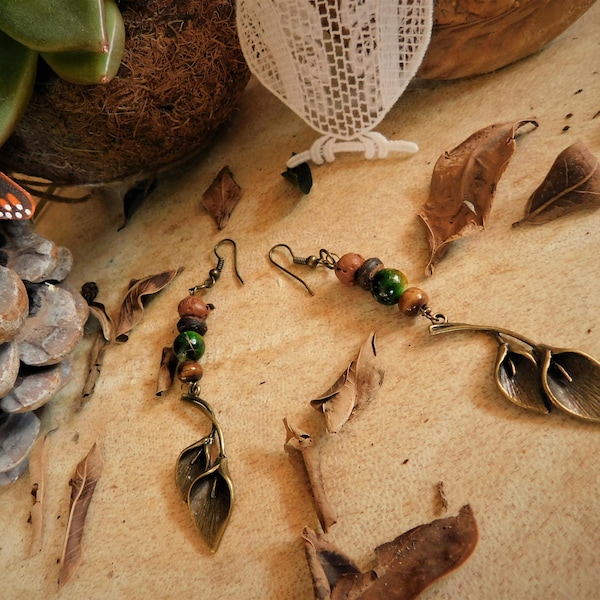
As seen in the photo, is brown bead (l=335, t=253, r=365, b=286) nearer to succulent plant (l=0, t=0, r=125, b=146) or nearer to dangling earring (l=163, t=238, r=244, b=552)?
dangling earring (l=163, t=238, r=244, b=552)

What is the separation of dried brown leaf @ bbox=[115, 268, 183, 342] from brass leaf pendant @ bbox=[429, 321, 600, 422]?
48cm

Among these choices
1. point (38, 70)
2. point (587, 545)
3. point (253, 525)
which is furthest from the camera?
point (38, 70)

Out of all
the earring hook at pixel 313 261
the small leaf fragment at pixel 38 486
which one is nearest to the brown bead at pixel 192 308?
the earring hook at pixel 313 261

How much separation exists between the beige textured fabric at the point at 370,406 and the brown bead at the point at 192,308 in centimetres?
3

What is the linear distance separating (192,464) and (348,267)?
309 mm

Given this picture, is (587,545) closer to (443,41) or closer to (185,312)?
(185,312)

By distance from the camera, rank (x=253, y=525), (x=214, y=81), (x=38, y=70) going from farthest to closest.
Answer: (x=214, y=81) → (x=38, y=70) → (x=253, y=525)

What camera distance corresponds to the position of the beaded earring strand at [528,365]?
590 mm

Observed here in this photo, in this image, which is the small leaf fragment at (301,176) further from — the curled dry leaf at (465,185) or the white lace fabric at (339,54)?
the curled dry leaf at (465,185)

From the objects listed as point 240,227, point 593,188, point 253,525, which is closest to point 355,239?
point 240,227

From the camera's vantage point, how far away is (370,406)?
2.15ft

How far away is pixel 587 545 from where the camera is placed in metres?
0.51

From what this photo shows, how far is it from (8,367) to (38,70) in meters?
0.39

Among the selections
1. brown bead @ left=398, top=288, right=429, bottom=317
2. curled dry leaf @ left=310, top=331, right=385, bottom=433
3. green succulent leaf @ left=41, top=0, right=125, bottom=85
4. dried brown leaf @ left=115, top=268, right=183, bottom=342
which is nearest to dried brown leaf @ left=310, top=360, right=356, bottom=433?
curled dry leaf @ left=310, top=331, right=385, bottom=433
